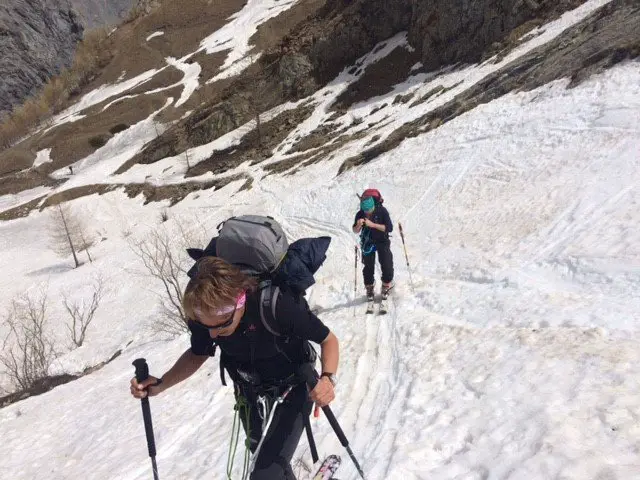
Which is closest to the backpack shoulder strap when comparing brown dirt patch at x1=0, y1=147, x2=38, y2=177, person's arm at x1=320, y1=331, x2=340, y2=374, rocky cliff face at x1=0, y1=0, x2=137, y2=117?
person's arm at x1=320, y1=331, x2=340, y2=374

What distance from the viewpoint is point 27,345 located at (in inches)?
979

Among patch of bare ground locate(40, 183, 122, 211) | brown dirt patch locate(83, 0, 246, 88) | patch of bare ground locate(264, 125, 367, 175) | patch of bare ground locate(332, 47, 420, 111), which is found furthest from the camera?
brown dirt patch locate(83, 0, 246, 88)

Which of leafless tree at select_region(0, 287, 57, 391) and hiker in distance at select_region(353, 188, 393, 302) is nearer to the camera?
hiker in distance at select_region(353, 188, 393, 302)

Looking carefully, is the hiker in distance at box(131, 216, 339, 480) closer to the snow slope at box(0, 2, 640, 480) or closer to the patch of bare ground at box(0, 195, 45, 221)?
the snow slope at box(0, 2, 640, 480)

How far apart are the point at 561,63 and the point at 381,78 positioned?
108ft

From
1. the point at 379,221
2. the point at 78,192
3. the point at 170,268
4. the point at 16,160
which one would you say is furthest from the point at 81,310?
the point at 16,160

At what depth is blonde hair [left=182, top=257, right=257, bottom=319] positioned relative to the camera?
284 cm

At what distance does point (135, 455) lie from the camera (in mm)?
6906

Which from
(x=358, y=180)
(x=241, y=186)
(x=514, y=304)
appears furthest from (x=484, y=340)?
(x=241, y=186)

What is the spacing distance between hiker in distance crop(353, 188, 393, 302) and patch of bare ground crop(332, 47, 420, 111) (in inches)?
1673

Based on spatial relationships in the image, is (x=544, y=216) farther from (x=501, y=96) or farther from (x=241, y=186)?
(x=241, y=186)

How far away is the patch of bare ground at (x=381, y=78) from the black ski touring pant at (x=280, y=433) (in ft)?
160

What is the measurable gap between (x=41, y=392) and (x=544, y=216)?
1727 cm

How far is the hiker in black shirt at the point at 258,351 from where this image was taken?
2908mm
